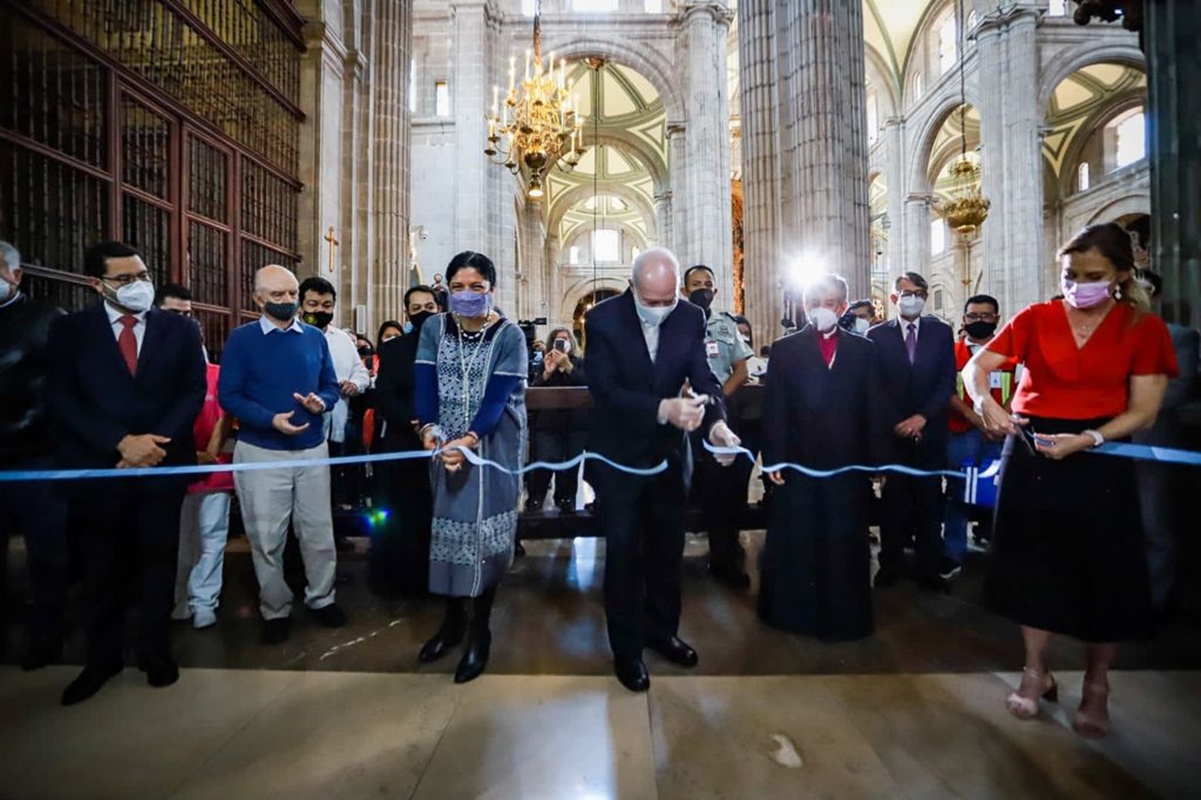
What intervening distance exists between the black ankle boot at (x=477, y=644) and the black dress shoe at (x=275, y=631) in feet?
3.33

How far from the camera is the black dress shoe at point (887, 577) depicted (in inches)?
138

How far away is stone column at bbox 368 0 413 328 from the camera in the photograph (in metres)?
8.37

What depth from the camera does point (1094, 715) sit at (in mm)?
1947

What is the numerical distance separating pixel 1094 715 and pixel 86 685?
386cm

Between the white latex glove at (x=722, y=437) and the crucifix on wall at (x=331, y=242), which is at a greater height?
the crucifix on wall at (x=331, y=242)

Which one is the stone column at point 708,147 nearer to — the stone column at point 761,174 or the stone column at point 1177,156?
the stone column at point 761,174

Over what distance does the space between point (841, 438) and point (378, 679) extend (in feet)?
7.96

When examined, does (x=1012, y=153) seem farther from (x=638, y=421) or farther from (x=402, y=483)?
(x=402, y=483)

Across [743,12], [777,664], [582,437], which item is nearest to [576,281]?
[743,12]

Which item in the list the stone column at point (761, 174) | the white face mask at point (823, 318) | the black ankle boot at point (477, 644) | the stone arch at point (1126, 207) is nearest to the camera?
the black ankle boot at point (477, 644)

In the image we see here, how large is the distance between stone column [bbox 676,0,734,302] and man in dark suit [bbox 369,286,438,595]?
1346cm

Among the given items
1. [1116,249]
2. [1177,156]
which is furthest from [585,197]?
[1116,249]

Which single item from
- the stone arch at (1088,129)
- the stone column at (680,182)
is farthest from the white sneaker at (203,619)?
the stone arch at (1088,129)

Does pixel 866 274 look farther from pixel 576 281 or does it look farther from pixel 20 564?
pixel 576 281
